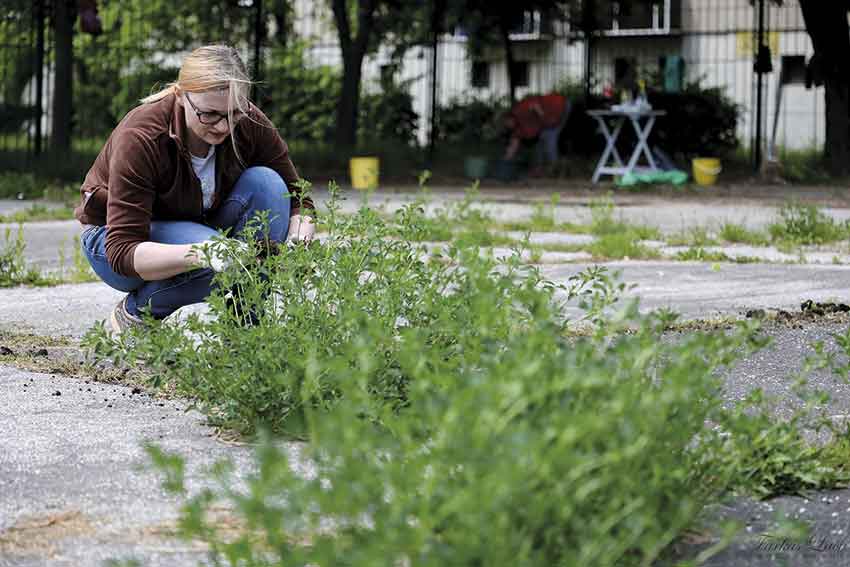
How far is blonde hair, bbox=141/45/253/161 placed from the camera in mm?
4070

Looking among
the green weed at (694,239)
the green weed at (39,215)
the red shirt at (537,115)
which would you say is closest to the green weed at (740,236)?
the green weed at (694,239)

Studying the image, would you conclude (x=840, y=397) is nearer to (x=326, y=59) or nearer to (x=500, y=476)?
(x=500, y=476)

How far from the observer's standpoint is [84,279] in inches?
261

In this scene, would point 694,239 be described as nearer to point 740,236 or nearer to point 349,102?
point 740,236

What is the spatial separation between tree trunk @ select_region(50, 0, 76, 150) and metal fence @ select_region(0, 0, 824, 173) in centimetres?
2

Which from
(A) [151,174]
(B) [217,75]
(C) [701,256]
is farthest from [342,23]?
(B) [217,75]

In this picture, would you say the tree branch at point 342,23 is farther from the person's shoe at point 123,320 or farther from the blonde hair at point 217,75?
the blonde hair at point 217,75

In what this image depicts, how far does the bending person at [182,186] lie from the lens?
4121 millimetres

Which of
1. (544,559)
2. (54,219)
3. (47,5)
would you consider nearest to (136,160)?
(544,559)

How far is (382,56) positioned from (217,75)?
27.6 meters

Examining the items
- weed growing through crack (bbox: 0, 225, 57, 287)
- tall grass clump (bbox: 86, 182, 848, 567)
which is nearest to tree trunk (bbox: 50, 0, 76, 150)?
weed growing through crack (bbox: 0, 225, 57, 287)

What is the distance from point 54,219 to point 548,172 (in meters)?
8.38

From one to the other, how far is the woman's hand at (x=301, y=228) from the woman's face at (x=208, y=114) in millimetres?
351

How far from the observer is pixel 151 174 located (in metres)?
4.22
